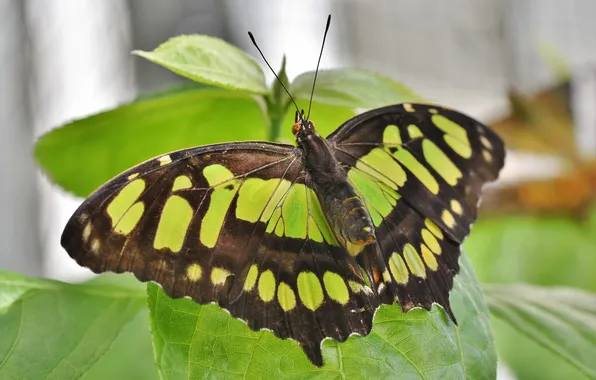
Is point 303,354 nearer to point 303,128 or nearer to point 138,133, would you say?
point 303,128

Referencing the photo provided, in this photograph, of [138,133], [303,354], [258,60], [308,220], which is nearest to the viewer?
[303,354]

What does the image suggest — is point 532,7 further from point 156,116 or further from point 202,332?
point 202,332

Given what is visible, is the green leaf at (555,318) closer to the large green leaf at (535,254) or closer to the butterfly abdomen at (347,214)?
the butterfly abdomen at (347,214)

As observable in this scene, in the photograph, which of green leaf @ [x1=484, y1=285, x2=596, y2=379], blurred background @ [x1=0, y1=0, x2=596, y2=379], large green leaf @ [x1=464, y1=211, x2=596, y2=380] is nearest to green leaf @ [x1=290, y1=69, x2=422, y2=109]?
blurred background @ [x1=0, y1=0, x2=596, y2=379]

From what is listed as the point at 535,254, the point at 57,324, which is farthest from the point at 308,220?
the point at 535,254

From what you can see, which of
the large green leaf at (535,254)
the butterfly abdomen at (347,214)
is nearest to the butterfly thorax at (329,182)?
the butterfly abdomen at (347,214)
